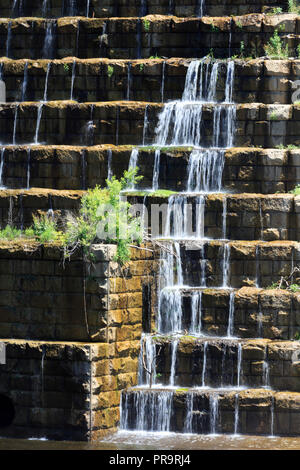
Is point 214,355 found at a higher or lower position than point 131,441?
higher

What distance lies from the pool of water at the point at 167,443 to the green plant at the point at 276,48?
48.4 feet

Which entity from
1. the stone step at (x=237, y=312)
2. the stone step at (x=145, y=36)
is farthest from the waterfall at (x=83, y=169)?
the stone step at (x=237, y=312)

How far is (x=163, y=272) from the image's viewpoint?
34.9 m

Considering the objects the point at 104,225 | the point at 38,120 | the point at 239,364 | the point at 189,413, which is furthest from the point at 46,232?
the point at 38,120

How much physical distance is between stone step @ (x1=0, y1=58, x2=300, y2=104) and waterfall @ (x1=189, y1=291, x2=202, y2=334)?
838 centimetres

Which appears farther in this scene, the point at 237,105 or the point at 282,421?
the point at 237,105

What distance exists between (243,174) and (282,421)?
898 cm

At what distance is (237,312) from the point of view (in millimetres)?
33781

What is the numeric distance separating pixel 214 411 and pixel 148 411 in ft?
5.80

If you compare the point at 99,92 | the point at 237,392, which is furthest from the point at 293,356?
the point at 99,92

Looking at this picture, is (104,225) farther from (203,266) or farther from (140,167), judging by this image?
(140,167)

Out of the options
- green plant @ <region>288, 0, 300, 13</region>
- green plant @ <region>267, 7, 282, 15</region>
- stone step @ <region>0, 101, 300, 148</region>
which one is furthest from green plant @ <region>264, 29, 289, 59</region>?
stone step @ <region>0, 101, 300, 148</region>

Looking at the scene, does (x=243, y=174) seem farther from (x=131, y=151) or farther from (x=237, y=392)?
(x=237, y=392)

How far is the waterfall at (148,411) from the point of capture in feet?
104
